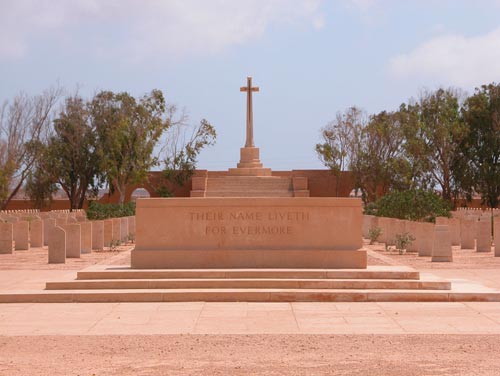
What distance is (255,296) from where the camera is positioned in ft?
40.9

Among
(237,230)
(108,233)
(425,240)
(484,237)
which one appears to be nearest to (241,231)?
(237,230)

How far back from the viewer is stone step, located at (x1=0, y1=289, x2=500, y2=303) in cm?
1245

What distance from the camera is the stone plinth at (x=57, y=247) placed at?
18.6m

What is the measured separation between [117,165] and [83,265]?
32.6 m

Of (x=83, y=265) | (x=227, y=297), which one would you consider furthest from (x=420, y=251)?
(x=227, y=297)

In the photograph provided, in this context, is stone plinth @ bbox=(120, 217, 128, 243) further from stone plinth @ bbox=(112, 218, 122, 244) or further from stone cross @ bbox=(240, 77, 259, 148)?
stone cross @ bbox=(240, 77, 259, 148)

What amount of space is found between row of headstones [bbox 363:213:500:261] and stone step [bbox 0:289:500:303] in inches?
261

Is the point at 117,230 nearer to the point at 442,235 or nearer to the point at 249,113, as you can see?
the point at 442,235

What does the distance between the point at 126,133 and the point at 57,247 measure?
3234cm

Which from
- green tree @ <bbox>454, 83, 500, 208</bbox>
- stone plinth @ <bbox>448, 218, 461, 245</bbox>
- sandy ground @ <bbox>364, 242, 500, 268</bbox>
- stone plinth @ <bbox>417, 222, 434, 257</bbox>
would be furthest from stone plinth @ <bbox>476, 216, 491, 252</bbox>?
green tree @ <bbox>454, 83, 500, 208</bbox>

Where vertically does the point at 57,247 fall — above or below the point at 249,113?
below

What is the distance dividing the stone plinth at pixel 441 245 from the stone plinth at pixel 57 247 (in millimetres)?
8378

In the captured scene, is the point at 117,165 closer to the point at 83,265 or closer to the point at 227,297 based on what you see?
the point at 83,265

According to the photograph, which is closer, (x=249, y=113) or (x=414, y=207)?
(x=414, y=207)
